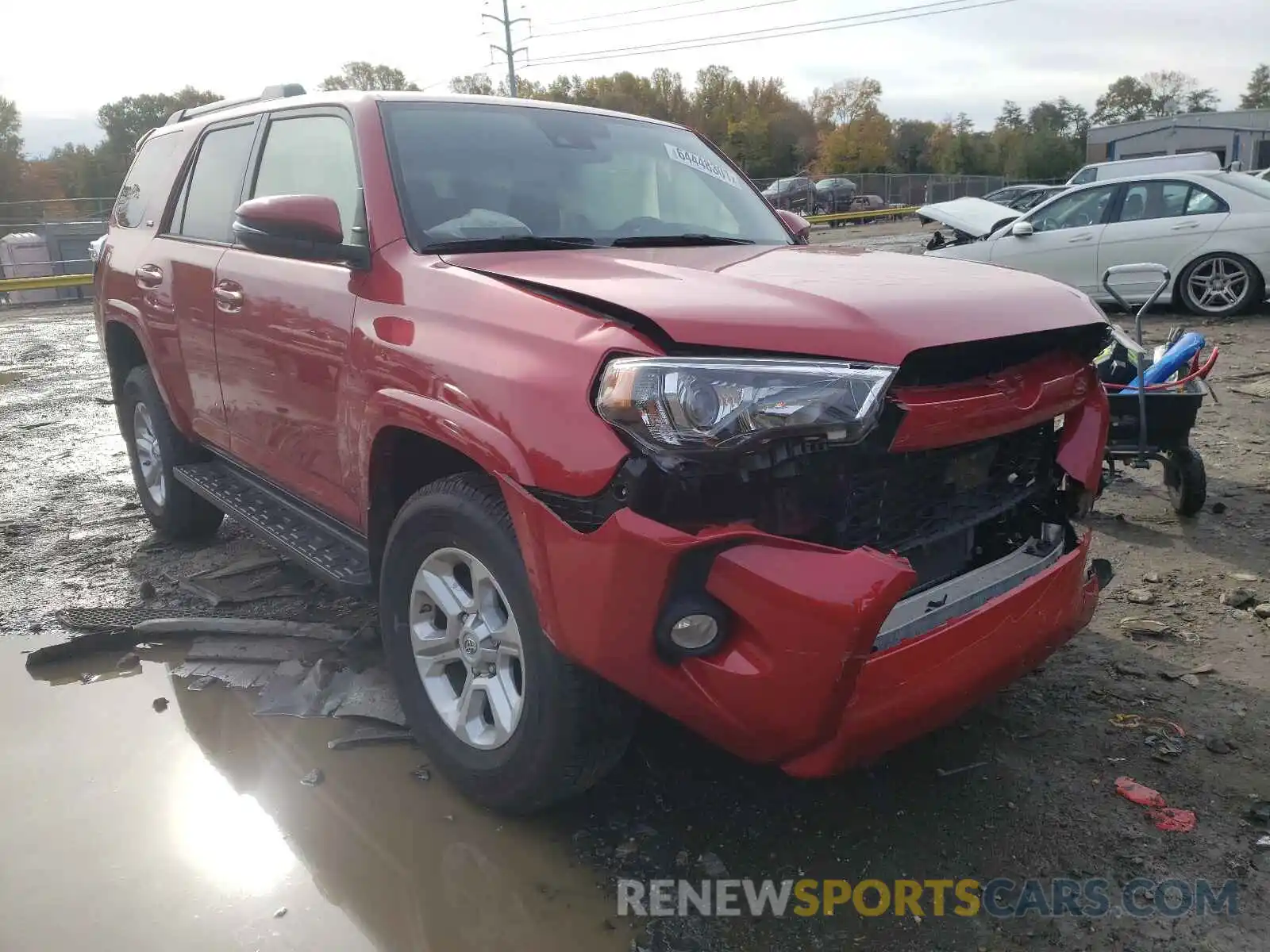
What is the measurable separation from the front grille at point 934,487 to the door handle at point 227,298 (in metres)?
2.49

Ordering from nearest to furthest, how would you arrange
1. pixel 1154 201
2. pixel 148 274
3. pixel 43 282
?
pixel 148 274 < pixel 1154 201 < pixel 43 282

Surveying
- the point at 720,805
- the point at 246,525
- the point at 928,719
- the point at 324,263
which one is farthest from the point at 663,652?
the point at 246,525

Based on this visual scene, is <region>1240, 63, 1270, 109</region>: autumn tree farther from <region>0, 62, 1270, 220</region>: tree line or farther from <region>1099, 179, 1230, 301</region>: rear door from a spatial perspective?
<region>1099, 179, 1230, 301</region>: rear door

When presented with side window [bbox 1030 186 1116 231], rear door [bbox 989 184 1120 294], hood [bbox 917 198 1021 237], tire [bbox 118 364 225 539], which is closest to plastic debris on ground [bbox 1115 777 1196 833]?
tire [bbox 118 364 225 539]

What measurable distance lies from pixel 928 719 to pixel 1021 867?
1.83ft

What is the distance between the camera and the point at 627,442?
192 cm

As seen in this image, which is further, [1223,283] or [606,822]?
[1223,283]

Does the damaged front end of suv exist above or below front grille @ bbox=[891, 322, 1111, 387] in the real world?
below

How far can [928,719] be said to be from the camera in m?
2.14

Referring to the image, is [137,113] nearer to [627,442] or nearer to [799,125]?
[799,125]

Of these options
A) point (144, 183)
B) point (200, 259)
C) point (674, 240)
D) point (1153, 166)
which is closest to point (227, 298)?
point (200, 259)

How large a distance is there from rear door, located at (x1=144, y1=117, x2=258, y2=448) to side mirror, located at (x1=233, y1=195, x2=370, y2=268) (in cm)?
105

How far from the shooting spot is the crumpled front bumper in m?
1.85

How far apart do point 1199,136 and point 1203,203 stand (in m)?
53.4
